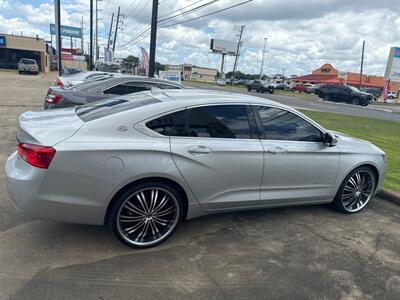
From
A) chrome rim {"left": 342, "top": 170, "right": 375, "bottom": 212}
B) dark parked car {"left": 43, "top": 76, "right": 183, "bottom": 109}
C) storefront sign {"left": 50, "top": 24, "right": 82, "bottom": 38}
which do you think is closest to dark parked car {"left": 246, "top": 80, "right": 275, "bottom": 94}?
dark parked car {"left": 43, "top": 76, "right": 183, "bottom": 109}

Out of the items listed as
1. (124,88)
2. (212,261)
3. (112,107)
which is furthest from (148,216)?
(124,88)

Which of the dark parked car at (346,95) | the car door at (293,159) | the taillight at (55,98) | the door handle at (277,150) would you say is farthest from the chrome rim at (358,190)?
the dark parked car at (346,95)

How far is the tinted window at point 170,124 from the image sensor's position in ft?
11.8

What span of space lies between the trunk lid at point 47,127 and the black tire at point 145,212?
794 millimetres

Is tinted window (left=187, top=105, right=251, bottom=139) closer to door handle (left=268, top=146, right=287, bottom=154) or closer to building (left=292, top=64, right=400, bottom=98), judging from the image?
door handle (left=268, top=146, right=287, bottom=154)

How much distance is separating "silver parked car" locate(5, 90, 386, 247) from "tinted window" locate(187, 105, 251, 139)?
0.01m

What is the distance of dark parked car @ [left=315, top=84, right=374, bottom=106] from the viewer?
3356 centimetres

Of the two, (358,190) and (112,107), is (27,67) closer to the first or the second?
(112,107)

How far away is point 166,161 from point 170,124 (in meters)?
0.42

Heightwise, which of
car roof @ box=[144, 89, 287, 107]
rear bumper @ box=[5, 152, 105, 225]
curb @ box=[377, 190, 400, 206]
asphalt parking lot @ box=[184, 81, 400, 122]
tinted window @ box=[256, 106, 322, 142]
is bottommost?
curb @ box=[377, 190, 400, 206]

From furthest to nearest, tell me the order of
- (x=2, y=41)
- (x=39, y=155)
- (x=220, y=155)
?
(x=2, y=41) → (x=220, y=155) → (x=39, y=155)

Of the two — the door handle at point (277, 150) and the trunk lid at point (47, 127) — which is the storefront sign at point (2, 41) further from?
the door handle at point (277, 150)

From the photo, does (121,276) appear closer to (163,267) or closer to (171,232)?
(163,267)

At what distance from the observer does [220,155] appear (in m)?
3.75
